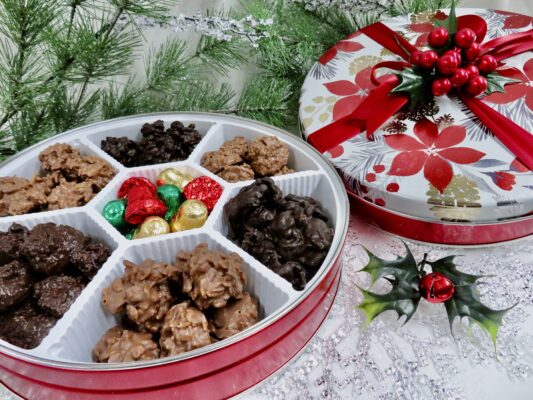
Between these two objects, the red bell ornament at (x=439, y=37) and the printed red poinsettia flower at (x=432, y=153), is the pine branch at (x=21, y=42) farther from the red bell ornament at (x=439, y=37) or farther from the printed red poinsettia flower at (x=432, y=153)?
the red bell ornament at (x=439, y=37)

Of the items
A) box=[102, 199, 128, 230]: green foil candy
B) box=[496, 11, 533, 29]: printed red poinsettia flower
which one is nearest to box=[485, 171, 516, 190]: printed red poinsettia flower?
box=[496, 11, 533, 29]: printed red poinsettia flower

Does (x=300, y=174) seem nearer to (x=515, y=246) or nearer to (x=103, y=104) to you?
(x=515, y=246)

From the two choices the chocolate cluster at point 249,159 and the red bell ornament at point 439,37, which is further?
the red bell ornament at point 439,37

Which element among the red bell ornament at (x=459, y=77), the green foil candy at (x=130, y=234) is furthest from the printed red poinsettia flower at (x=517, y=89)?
the green foil candy at (x=130, y=234)

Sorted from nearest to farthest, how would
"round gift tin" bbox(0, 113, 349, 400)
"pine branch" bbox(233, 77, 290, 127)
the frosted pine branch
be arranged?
"round gift tin" bbox(0, 113, 349, 400) → the frosted pine branch → "pine branch" bbox(233, 77, 290, 127)

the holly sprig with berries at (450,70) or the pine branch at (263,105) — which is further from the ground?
the holly sprig with berries at (450,70)

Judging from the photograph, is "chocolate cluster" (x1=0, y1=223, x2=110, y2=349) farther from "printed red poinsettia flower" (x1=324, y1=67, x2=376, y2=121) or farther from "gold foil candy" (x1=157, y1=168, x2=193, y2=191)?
"printed red poinsettia flower" (x1=324, y1=67, x2=376, y2=121)

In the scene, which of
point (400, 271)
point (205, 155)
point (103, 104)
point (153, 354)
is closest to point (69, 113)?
point (103, 104)

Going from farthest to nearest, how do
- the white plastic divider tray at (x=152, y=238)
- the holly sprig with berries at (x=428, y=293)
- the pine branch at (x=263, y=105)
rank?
the pine branch at (x=263, y=105), the holly sprig with berries at (x=428, y=293), the white plastic divider tray at (x=152, y=238)
